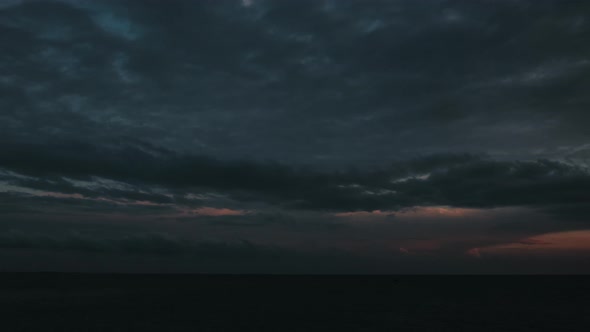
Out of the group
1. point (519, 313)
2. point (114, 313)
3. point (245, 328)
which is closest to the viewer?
point (245, 328)

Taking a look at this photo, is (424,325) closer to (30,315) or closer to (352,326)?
(352,326)

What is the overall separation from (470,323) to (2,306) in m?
84.1

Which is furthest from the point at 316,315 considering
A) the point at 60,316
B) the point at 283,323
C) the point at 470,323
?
the point at 60,316

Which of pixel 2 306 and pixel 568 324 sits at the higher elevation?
pixel 568 324

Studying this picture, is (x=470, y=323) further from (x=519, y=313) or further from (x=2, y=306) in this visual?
(x=2, y=306)

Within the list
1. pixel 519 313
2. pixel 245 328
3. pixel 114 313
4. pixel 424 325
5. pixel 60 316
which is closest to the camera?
pixel 245 328

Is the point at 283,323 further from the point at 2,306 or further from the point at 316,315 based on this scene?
the point at 2,306

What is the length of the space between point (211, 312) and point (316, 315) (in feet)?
61.6

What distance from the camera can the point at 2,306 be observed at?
86812 millimetres

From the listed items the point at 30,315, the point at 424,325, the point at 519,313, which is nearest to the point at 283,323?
the point at 424,325

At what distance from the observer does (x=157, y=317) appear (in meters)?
72.2

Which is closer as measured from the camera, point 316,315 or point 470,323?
point 470,323

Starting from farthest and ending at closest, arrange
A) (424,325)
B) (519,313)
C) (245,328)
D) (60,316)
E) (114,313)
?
(519,313) → (114,313) → (60,316) → (424,325) → (245,328)

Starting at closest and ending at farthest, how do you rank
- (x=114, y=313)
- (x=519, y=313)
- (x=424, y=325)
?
(x=424, y=325) → (x=114, y=313) → (x=519, y=313)
